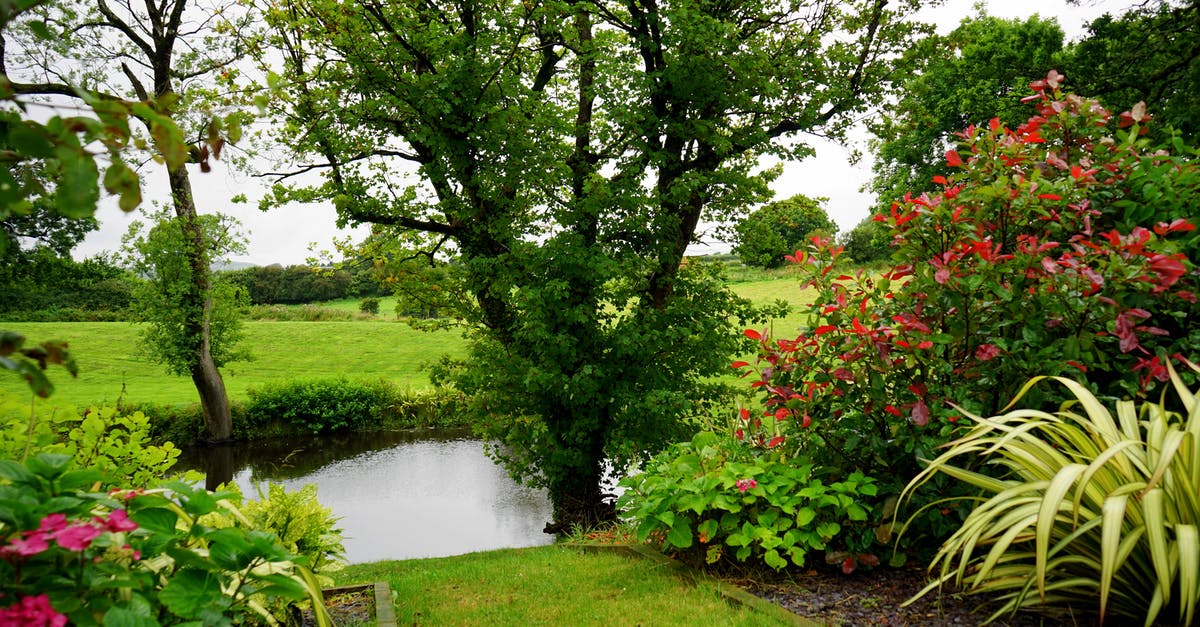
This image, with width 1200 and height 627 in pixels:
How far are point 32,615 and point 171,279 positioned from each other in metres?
15.8

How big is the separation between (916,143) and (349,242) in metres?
17.4

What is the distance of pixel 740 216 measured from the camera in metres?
9.52

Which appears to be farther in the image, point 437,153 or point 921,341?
point 437,153

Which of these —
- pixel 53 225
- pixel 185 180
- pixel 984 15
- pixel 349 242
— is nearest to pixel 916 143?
pixel 984 15

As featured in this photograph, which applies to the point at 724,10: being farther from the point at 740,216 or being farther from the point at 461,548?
the point at 461,548

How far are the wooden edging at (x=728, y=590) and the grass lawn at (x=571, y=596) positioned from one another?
20 millimetres

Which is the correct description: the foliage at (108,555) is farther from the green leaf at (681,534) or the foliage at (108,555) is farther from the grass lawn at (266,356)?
the grass lawn at (266,356)

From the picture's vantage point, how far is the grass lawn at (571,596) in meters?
3.20

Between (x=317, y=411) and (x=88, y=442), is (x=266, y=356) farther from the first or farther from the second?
(x=88, y=442)

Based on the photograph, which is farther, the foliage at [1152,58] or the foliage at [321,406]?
the foliage at [321,406]

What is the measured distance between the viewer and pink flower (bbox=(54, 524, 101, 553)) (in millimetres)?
1441

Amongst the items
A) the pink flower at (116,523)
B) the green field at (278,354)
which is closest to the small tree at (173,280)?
the green field at (278,354)

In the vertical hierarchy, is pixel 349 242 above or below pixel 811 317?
above

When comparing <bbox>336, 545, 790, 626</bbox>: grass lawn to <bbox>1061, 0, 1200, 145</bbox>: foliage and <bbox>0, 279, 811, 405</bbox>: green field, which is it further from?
<bbox>0, 279, 811, 405</bbox>: green field
